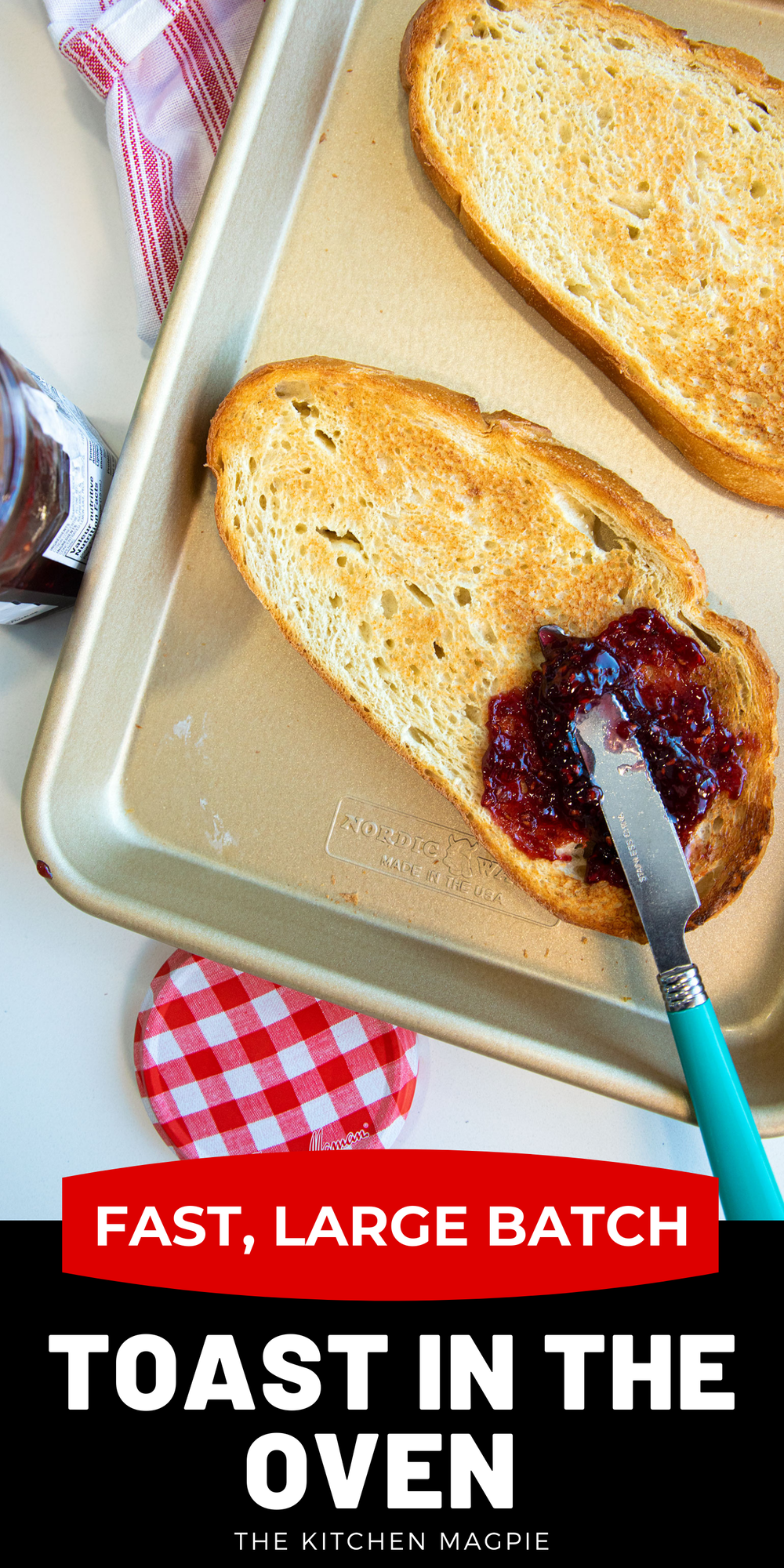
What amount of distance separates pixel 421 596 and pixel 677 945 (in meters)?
0.88

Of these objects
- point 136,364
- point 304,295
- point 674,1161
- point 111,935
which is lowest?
→ point 674,1161

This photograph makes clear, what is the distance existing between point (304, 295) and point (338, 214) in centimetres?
20

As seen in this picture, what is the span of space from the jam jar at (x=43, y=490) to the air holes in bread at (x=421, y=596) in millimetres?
645

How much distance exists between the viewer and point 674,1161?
205cm

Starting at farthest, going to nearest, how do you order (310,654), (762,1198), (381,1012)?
(310,654)
(381,1012)
(762,1198)

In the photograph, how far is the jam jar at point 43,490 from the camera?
152 cm

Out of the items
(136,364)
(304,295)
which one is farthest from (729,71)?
(136,364)

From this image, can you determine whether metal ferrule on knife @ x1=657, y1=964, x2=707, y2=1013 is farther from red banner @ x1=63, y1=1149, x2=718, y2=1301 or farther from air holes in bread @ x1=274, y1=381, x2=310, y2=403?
air holes in bread @ x1=274, y1=381, x2=310, y2=403

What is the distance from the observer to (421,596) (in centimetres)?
189

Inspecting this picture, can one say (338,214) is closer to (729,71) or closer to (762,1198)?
(729,71)

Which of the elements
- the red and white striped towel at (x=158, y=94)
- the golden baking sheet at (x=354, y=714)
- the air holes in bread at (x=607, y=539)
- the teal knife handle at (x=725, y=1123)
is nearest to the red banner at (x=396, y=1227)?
the teal knife handle at (x=725, y=1123)

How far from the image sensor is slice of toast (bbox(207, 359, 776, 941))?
71.6 inches

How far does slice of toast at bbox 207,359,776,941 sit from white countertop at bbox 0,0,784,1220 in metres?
0.47

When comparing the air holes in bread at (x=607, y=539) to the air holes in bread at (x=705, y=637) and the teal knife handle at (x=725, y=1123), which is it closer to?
the air holes in bread at (x=705, y=637)
